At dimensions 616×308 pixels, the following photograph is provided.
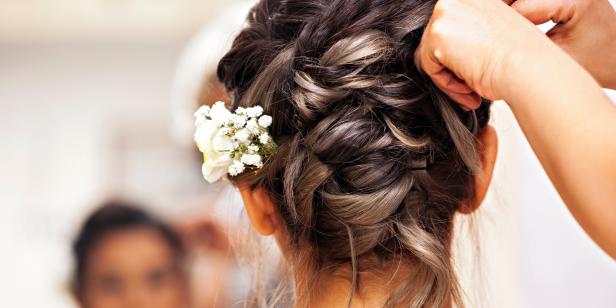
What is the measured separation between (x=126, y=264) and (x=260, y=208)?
4.58 feet

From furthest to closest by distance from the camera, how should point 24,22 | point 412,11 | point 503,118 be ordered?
point 24,22 → point 503,118 → point 412,11

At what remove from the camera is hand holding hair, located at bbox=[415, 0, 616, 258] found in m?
0.63

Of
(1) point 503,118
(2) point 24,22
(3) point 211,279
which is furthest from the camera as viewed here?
(2) point 24,22

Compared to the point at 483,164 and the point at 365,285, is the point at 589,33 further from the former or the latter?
the point at 365,285

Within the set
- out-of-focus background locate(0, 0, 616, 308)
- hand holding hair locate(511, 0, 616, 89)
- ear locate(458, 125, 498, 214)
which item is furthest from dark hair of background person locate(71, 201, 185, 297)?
hand holding hair locate(511, 0, 616, 89)

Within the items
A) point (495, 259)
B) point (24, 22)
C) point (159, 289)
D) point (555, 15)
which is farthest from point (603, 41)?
point (24, 22)

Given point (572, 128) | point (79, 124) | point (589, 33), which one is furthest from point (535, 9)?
point (79, 124)

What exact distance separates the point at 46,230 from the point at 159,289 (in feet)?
5.57

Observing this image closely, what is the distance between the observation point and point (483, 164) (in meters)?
0.94

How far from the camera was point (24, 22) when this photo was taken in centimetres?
343

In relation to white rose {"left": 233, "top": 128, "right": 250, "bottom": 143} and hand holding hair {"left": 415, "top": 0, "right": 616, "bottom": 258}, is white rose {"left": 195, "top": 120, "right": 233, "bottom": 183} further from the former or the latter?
hand holding hair {"left": 415, "top": 0, "right": 616, "bottom": 258}

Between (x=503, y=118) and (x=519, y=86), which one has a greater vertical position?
(x=519, y=86)

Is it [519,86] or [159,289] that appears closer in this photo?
[519,86]

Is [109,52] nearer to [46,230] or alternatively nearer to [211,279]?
[46,230]
